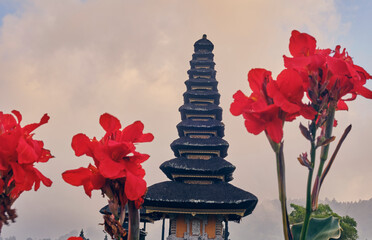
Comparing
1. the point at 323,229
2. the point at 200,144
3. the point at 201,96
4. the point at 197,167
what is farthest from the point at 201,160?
the point at 323,229

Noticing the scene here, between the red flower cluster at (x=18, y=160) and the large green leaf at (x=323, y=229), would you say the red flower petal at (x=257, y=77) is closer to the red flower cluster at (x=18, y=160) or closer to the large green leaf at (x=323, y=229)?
the large green leaf at (x=323, y=229)

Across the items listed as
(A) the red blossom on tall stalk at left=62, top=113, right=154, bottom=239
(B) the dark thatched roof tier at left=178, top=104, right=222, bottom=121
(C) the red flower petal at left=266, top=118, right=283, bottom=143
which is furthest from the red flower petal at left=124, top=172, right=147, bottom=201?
(B) the dark thatched roof tier at left=178, top=104, right=222, bottom=121

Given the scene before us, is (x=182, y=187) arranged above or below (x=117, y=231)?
above

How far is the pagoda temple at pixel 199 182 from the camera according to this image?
13945mm

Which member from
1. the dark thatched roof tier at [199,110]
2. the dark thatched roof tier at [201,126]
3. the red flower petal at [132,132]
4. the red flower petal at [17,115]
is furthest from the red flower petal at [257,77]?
the dark thatched roof tier at [199,110]

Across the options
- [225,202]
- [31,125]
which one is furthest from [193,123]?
[31,125]

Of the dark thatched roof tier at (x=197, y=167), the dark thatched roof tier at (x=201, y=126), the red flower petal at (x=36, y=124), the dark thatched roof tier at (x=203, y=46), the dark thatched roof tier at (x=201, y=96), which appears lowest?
the red flower petal at (x=36, y=124)

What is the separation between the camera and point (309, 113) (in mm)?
979

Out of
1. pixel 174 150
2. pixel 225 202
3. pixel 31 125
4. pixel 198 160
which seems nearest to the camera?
pixel 31 125

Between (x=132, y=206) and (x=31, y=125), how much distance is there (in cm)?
51

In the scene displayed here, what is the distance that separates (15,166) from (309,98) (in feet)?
3.22

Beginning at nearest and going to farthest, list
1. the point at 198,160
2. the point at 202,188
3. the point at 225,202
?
the point at 225,202, the point at 202,188, the point at 198,160

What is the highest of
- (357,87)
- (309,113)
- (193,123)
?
(193,123)

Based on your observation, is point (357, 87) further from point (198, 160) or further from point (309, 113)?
point (198, 160)
